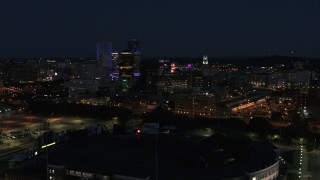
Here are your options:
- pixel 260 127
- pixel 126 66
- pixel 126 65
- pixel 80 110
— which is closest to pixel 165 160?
pixel 260 127

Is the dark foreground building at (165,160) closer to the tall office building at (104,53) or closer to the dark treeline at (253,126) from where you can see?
the dark treeline at (253,126)

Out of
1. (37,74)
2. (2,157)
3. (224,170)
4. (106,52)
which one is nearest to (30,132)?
(2,157)

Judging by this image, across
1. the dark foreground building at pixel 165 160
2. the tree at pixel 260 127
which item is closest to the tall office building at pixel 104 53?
the tree at pixel 260 127

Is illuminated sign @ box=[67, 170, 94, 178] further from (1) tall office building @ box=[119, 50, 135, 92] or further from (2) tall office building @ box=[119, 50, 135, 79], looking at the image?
(2) tall office building @ box=[119, 50, 135, 79]

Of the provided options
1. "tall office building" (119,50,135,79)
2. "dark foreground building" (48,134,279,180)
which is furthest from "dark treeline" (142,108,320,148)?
"tall office building" (119,50,135,79)

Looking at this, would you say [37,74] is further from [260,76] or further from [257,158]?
[257,158]

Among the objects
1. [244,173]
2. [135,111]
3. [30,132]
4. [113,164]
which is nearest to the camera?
[244,173]
